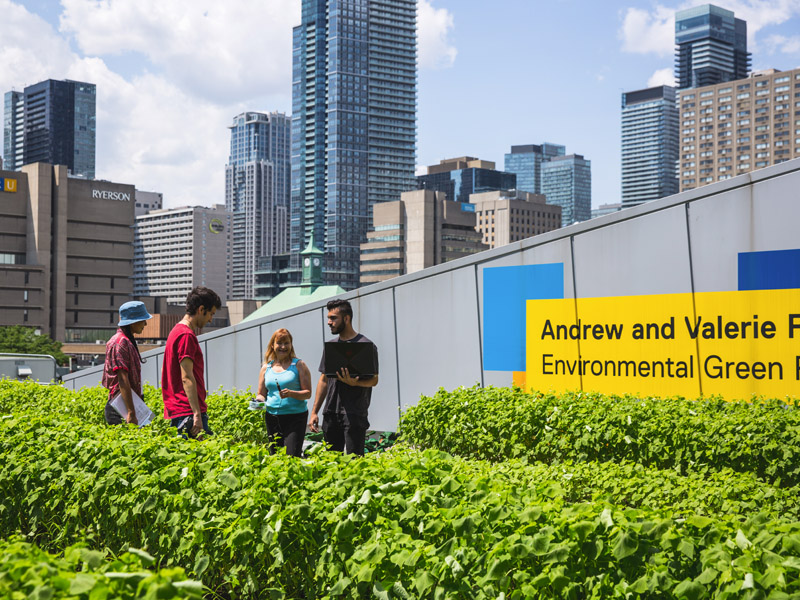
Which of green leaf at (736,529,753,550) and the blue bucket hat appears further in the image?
the blue bucket hat

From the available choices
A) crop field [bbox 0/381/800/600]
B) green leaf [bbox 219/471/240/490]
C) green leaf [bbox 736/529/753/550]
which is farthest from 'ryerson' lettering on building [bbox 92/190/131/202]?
A: green leaf [bbox 736/529/753/550]

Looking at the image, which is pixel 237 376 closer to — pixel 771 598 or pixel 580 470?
pixel 580 470

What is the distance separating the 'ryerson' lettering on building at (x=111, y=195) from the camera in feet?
462

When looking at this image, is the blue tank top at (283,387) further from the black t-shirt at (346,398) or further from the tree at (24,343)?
the tree at (24,343)

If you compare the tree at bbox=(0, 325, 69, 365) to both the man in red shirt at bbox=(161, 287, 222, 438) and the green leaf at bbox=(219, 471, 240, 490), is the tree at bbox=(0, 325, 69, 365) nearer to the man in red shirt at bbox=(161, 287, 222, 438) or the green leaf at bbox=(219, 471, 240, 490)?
the man in red shirt at bbox=(161, 287, 222, 438)

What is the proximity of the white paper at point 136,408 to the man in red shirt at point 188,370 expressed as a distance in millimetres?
248

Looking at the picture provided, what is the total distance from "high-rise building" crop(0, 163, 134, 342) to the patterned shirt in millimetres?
132469

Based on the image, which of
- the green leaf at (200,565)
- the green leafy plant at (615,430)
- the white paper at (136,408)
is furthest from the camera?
the white paper at (136,408)

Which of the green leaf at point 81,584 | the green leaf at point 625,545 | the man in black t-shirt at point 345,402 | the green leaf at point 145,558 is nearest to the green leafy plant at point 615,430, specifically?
the man in black t-shirt at point 345,402

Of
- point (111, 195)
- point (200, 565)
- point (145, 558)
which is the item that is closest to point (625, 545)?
point (145, 558)

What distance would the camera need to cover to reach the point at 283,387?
8.00 metres

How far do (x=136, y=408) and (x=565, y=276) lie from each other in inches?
243

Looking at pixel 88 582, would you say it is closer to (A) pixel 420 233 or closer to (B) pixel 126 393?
(B) pixel 126 393

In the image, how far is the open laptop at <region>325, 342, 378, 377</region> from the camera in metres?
7.64
